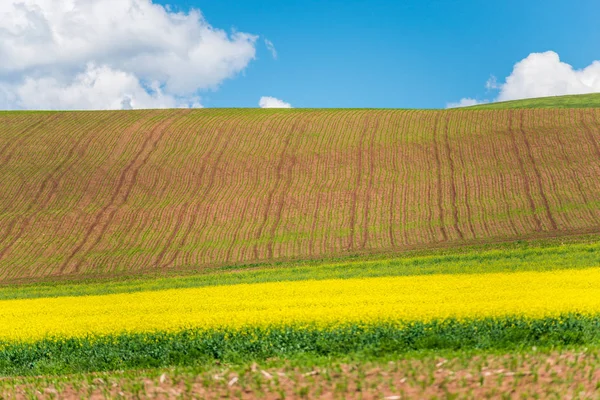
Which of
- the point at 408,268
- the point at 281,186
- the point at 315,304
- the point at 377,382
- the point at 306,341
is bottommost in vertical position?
the point at 377,382

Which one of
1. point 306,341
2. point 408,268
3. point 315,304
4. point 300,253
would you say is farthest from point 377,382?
point 300,253

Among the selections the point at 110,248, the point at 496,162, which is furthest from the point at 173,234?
the point at 496,162

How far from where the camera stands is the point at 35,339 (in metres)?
16.5

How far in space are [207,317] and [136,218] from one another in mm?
33656

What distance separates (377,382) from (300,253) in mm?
31746

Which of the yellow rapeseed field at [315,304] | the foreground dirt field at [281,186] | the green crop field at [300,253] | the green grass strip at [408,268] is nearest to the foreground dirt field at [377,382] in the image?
the green crop field at [300,253]

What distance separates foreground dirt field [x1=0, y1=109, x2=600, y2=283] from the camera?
140ft

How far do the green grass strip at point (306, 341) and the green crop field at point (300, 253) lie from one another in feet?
0.16

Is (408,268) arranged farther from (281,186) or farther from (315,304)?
(281,186)

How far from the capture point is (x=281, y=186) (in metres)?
52.8

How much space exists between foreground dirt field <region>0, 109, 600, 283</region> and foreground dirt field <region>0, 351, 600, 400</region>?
96.7ft

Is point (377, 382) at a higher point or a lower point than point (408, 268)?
lower

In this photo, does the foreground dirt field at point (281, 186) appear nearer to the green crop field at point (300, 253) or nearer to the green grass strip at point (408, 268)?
the green crop field at point (300, 253)

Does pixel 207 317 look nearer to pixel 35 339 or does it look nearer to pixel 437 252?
pixel 35 339
